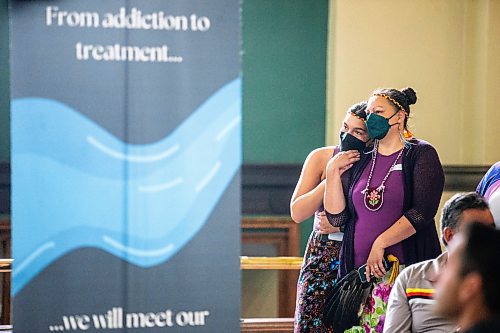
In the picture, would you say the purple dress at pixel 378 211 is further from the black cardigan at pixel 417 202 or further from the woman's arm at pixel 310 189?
the woman's arm at pixel 310 189

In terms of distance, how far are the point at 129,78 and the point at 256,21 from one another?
330cm

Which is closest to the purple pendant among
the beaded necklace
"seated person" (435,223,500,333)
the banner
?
the beaded necklace

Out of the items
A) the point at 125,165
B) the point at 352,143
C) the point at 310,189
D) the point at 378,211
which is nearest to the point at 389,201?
the point at 378,211

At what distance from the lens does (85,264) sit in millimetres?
2256

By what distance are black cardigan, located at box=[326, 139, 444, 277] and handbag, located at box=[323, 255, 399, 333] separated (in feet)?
0.14

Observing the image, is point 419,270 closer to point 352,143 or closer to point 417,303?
point 417,303

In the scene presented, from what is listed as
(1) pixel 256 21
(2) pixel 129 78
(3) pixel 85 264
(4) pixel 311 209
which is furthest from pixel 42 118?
(1) pixel 256 21

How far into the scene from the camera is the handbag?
2746 mm

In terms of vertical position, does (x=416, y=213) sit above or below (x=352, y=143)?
below

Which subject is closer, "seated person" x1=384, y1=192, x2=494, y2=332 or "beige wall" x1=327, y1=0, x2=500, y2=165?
"seated person" x1=384, y1=192, x2=494, y2=332

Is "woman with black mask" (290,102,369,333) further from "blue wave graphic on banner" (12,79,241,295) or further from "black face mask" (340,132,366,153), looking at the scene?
"blue wave graphic on banner" (12,79,241,295)

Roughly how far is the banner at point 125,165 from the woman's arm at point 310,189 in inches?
25.6

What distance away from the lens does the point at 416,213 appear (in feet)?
8.90

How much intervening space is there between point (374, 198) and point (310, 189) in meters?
0.33
